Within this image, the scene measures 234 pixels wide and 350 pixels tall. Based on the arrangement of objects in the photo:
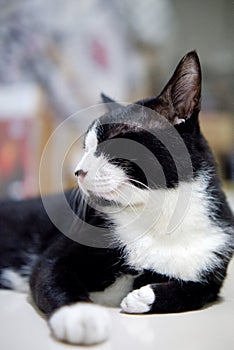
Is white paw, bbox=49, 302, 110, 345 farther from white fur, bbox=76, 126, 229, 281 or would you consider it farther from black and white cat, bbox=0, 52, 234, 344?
white fur, bbox=76, 126, 229, 281

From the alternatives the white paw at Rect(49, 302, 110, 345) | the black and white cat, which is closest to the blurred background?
the black and white cat

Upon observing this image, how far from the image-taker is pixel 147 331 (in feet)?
2.24

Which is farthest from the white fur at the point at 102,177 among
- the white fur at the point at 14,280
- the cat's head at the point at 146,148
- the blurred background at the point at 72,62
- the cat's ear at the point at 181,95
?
the blurred background at the point at 72,62

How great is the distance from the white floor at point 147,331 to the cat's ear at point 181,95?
0.96 feet

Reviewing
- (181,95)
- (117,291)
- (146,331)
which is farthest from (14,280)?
(181,95)

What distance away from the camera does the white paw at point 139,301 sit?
2.44 feet

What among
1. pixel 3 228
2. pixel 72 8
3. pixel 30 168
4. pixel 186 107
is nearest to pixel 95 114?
pixel 186 107

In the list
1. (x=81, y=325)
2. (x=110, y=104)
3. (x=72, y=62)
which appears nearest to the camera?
(x=81, y=325)

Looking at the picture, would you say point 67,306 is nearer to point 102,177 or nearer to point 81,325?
point 81,325

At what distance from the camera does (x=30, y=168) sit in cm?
191

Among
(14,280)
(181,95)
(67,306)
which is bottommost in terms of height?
(14,280)

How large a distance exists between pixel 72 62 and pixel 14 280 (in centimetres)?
132

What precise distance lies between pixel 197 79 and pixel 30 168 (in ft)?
4.11

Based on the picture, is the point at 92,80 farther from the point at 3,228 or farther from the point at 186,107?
the point at 186,107
